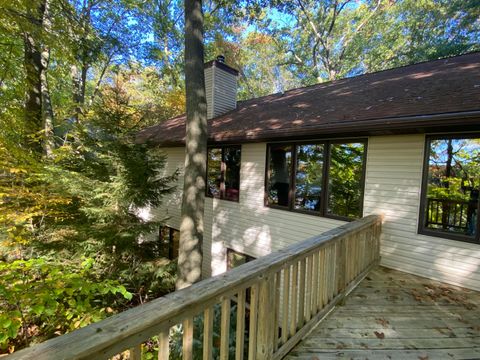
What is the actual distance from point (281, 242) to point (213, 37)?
16101mm

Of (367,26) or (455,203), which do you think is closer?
(455,203)

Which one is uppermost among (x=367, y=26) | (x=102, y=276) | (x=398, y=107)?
(x=367, y=26)

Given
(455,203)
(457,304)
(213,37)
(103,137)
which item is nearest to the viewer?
(457,304)

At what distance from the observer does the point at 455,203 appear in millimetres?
4062

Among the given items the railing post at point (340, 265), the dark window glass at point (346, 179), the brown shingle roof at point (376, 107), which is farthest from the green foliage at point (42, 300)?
the brown shingle roof at point (376, 107)

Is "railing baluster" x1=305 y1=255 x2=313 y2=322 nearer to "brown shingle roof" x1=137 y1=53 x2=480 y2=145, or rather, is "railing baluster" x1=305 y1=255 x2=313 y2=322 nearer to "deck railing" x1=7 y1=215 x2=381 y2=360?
"deck railing" x1=7 y1=215 x2=381 y2=360

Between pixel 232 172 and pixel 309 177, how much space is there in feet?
7.61

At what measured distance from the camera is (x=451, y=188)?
406 centimetres

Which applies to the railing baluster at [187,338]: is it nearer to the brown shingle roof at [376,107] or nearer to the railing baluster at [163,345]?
the railing baluster at [163,345]

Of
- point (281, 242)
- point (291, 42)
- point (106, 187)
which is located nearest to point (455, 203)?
point (281, 242)

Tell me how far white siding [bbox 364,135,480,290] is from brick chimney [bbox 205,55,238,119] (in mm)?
5834

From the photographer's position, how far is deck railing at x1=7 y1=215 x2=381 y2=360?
3.26ft

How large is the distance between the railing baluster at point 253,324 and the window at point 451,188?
3548 millimetres

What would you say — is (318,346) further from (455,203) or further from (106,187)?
(106,187)
